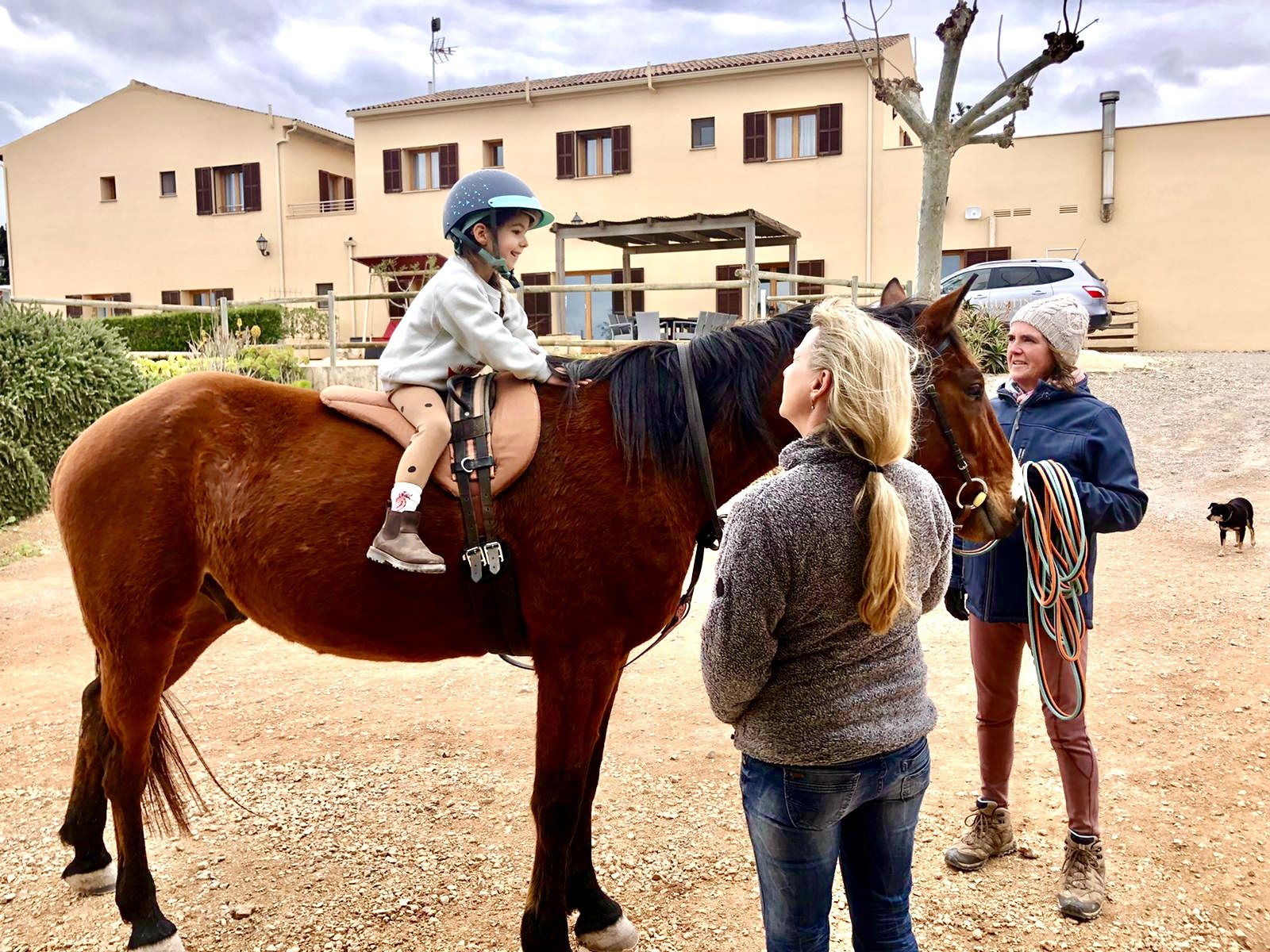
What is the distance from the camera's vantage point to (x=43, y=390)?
852 cm

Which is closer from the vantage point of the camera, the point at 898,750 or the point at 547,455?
the point at 898,750

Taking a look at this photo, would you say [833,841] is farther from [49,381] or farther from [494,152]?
[494,152]

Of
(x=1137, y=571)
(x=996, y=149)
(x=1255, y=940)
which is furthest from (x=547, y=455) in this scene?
(x=996, y=149)

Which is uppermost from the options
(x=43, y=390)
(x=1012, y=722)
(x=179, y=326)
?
(x=179, y=326)

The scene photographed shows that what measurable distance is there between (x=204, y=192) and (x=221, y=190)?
18.6 inches

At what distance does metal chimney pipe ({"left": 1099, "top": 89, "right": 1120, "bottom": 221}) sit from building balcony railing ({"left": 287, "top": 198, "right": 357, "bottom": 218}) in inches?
707

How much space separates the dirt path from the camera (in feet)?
9.20

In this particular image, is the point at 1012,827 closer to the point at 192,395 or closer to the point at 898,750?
the point at 898,750

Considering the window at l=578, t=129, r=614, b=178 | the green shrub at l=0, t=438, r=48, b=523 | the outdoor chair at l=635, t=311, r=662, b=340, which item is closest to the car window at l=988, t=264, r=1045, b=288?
the outdoor chair at l=635, t=311, r=662, b=340

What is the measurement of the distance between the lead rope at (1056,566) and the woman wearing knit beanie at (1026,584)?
0.04 m

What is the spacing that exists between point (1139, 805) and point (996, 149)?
60.3ft

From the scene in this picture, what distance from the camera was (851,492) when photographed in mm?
1618

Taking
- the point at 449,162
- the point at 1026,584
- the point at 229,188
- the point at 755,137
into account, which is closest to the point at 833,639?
the point at 1026,584

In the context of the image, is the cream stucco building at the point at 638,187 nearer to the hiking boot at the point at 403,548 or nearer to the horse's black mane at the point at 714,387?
the horse's black mane at the point at 714,387
